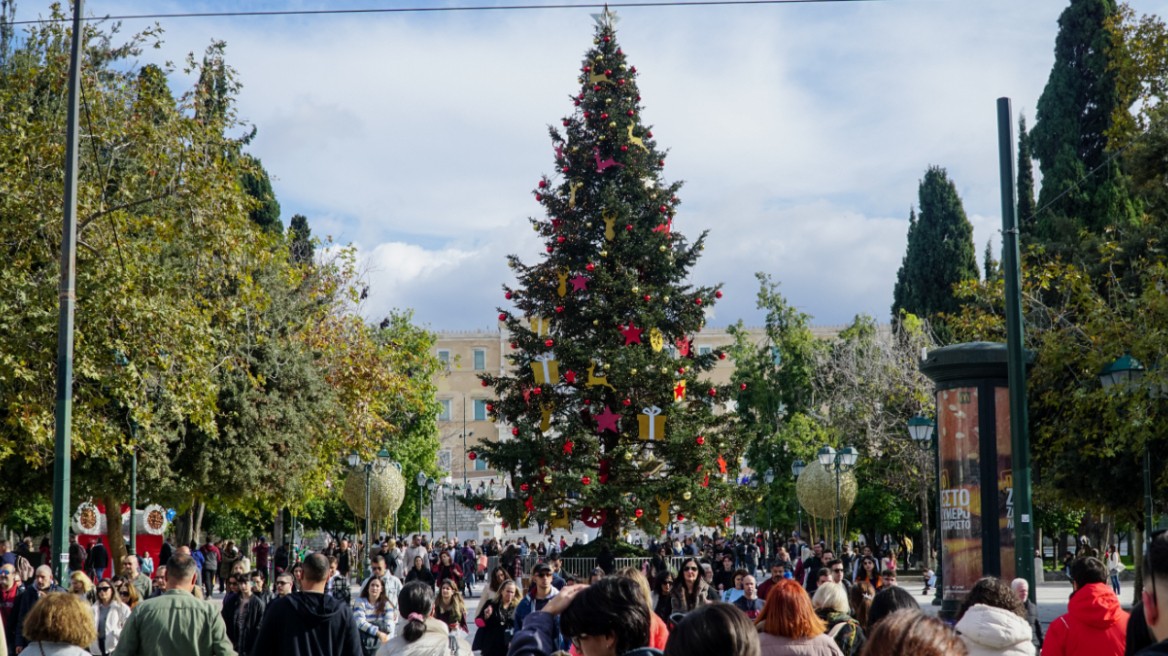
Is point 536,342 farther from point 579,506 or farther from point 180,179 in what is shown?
point 180,179

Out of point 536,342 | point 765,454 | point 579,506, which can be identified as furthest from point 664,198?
point 765,454

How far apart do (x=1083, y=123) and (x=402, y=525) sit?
3817cm

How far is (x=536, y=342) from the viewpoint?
88.1 feet

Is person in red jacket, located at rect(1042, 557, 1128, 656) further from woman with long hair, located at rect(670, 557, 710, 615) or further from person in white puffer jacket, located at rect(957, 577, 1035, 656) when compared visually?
woman with long hair, located at rect(670, 557, 710, 615)

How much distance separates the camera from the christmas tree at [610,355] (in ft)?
85.6

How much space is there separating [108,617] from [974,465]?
12.4 meters

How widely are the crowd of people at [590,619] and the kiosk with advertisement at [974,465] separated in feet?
14.6

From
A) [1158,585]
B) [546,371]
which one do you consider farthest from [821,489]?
[1158,585]

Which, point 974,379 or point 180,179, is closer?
point 974,379

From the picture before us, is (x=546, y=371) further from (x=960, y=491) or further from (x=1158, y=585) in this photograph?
(x=1158, y=585)

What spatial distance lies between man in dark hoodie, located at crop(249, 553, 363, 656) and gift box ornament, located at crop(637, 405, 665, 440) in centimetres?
1918

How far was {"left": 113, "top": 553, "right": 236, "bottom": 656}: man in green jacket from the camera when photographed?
6699mm

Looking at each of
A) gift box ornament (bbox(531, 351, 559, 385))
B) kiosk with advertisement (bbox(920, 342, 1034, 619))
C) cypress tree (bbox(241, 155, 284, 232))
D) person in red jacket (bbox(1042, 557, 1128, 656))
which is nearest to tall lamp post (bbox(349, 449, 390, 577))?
gift box ornament (bbox(531, 351, 559, 385))

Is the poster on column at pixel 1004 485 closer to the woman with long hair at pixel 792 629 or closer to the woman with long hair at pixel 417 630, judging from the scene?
the woman with long hair at pixel 417 630
